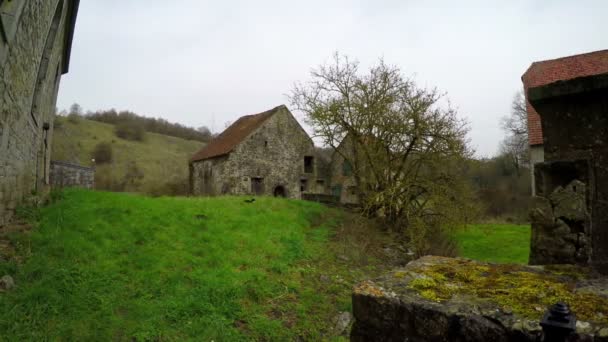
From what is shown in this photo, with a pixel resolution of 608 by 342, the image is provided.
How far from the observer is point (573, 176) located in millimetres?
2434

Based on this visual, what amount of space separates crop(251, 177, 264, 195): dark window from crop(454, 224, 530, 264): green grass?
40.7ft

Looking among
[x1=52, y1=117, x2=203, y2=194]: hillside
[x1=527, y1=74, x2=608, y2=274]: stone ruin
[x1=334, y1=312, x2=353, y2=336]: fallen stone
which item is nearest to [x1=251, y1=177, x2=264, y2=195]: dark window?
[x1=334, y1=312, x2=353, y2=336]: fallen stone

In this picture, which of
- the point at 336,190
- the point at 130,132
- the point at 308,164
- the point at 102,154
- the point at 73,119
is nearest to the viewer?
the point at 336,190

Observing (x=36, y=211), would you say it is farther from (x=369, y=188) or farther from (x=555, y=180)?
(x=369, y=188)

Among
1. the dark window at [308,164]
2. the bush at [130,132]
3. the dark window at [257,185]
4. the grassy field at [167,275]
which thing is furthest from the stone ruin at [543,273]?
the bush at [130,132]

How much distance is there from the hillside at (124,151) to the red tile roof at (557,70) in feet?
110

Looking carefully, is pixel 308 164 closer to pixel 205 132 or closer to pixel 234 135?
pixel 234 135

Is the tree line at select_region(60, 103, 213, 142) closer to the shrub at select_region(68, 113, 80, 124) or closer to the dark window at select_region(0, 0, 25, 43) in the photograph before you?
the shrub at select_region(68, 113, 80, 124)

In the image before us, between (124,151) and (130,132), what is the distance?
7.13m

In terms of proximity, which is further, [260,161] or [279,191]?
[279,191]

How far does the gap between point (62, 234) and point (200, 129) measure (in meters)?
65.3

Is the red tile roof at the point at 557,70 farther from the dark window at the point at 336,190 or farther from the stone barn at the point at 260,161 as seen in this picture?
the dark window at the point at 336,190

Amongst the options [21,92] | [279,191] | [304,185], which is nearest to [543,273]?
[21,92]

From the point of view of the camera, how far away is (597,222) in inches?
91.7
